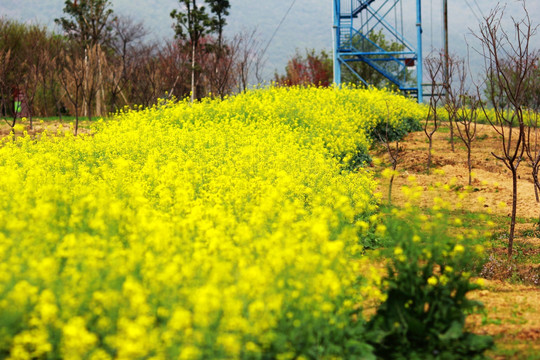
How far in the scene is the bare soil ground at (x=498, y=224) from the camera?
15.8 ft

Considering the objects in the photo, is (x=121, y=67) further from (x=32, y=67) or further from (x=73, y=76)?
(x=32, y=67)

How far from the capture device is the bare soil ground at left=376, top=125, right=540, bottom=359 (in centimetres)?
481

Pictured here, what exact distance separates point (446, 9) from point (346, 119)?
1241 centimetres

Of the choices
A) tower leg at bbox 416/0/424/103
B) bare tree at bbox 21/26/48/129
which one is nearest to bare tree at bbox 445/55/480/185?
tower leg at bbox 416/0/424/103

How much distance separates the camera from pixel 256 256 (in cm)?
452

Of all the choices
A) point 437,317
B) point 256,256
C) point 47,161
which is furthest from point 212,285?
point 47,161

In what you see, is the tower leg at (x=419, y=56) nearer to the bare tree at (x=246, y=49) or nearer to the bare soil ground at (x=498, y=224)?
the bare tree at (x=246, y=49)

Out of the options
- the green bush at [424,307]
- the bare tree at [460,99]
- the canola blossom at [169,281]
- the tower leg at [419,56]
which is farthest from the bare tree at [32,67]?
the tower leg at [419,56]

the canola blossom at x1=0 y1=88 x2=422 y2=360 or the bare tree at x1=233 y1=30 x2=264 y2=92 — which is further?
the bare tree at x1=233 y1=30 x2=264 y2=92

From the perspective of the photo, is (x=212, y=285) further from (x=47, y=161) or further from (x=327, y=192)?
(x=47, y=161)

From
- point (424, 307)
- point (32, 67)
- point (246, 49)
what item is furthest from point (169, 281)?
point (246, 49)

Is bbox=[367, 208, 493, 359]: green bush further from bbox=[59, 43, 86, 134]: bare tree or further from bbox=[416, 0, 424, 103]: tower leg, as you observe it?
bbox=[416, 0, 424, 103]: tower leg

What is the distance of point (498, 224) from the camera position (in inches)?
356

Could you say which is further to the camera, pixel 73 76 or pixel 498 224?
pixel 73 76
